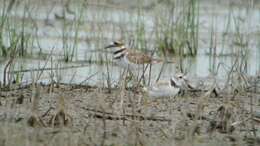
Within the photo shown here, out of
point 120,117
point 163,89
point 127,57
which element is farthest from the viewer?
point 127,57

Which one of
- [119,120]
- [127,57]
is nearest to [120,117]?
[119,120]

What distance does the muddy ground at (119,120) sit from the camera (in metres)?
5.69

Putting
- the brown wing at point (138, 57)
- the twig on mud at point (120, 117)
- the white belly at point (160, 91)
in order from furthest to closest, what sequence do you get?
1. the brown wing at point (138, 57)
2. the white belly at point (160, 91)
3. the twig on mud at point (120, 117)

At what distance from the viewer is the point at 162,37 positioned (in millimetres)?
11430

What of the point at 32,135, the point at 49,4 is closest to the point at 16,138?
the point at 32,135

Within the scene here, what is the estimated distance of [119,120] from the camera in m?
6.52

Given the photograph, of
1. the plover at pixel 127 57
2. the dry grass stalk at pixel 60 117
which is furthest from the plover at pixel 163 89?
the plover at pixel 127 57

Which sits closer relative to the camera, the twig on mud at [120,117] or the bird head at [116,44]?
the twig on mud at [120,117]

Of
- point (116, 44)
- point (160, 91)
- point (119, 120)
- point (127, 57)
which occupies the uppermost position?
point (116, 44)

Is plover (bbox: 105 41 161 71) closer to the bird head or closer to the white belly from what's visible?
the bird head

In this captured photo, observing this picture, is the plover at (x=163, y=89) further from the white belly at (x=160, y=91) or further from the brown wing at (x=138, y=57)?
the brown wing at (x=138, y=57)

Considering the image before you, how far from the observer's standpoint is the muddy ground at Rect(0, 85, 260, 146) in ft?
18.7

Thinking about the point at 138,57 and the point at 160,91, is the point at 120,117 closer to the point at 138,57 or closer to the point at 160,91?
the point at 160,91

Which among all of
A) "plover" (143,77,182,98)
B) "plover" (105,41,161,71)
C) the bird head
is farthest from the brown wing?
"plover" (143,77,182,98)
